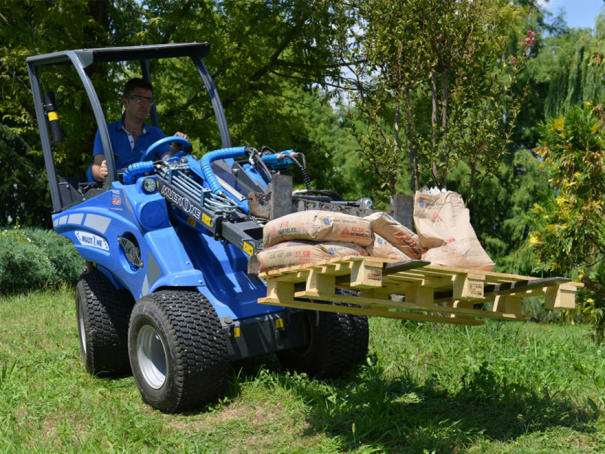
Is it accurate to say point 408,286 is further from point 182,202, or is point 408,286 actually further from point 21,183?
point 21,183

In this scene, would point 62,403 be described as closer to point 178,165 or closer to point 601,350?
point 178,165

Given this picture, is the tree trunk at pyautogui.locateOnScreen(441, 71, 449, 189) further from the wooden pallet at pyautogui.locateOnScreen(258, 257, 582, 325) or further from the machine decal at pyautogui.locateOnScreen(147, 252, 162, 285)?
the machine decal at pyautogui.locateOnScreen(147, 252, 162, 285)

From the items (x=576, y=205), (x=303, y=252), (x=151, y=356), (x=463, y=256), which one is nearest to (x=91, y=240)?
(x=151, y=356)

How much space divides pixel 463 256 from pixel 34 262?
8511mm

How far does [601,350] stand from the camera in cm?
629

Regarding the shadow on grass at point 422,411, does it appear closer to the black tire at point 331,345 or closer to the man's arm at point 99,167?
the black tire at point 331,345

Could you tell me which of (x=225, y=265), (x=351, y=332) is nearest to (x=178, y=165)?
(x=225, y=265)

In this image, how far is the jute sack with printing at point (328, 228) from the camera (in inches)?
151

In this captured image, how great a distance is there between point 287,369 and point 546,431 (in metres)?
2.27

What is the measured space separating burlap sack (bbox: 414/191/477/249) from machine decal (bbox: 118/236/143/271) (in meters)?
2.39

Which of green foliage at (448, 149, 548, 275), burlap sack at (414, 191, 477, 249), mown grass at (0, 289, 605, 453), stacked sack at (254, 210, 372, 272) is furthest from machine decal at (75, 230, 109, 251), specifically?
green foliage at (448, 149, 548, 275)

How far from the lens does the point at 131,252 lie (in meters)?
5.40

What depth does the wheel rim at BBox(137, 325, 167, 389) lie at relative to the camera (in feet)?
16.5

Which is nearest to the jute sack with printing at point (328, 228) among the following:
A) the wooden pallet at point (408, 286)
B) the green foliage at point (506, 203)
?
the wooden pallet at point (408, 286)
